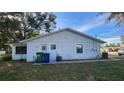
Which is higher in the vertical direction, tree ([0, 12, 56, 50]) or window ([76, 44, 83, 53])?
tree ([0, 12, 56, 50])

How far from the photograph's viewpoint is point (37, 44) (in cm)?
1498

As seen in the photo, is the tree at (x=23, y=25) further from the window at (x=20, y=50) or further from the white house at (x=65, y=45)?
the white house at (x=65, y=45)

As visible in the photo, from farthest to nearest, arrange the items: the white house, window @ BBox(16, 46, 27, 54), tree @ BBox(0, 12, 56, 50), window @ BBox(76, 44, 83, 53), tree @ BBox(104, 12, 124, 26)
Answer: window @ BBox(16, 46, 27, 54) < tree @ BBox(0, 12, 56, 50) < window @ BBox(76, 44, 83, 53) < the white house < tree @ BBox(104, 12, 124, 26)

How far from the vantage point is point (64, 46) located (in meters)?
15.5

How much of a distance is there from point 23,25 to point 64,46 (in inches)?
312

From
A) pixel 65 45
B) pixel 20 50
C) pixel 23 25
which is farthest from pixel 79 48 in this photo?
pixel 23 25

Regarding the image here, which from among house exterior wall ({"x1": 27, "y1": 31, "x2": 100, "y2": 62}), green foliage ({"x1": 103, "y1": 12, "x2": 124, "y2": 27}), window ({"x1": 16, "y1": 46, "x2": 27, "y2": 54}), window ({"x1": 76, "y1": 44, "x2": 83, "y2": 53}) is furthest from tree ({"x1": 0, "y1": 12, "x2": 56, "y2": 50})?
green foliage ({"x1": 103, "y1": 12, "x2": 124, "y2": 27})

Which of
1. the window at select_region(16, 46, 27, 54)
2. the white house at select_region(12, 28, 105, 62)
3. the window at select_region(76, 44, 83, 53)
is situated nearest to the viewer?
the white house at select_region(12, 28, 105, 62)

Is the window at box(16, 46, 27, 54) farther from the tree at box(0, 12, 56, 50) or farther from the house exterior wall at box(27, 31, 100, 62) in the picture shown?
the house exterior wall at box(27, 31, 100, 62)

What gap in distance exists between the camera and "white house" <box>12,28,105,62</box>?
14.9 metres
